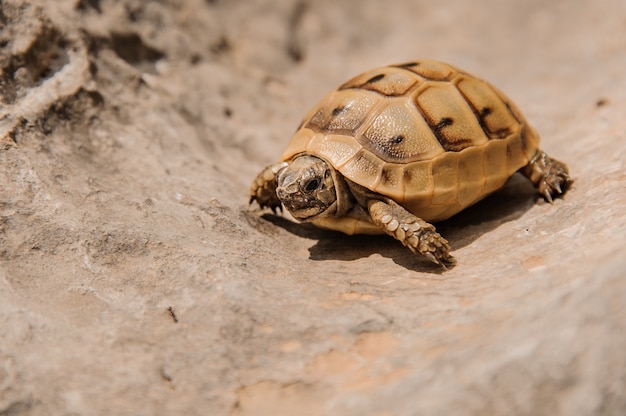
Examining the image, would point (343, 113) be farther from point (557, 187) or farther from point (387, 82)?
point (557, 187)

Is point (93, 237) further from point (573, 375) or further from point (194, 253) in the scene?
point (573, 375)

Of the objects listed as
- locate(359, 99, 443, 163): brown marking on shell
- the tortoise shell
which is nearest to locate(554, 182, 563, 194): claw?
the tortoise shell

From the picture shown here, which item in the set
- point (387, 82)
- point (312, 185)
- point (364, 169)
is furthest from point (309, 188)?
point (387, 82)

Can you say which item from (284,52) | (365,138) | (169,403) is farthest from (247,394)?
(284,52)

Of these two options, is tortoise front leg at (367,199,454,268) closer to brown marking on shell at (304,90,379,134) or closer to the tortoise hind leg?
brown marking on shell at (304,90,379,134)

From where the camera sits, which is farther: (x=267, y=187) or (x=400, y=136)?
(x=267, y=187)

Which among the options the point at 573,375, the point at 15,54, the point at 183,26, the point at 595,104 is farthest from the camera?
the point at 183,26

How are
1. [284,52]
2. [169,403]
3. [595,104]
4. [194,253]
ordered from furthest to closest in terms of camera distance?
[284,52] → [595,104] → [194,253] → [169,403]
